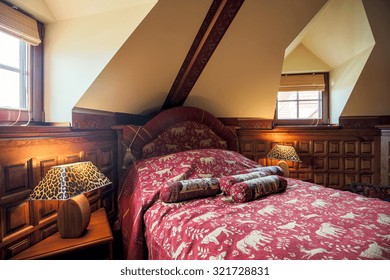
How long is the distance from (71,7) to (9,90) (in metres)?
0.67

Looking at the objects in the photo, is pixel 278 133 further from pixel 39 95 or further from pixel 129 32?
pixel 39 95

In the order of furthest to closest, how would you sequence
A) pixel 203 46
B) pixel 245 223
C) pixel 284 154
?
pixel 284 154 → pixel 203 46 → pixel 245 223

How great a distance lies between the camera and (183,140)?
Answer: 225 centimetres

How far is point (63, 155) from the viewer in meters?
1.42

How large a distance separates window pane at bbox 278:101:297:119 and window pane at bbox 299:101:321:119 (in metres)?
0.08

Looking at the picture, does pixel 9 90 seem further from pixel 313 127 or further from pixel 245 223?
pixel 313 127

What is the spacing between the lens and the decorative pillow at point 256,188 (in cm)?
136

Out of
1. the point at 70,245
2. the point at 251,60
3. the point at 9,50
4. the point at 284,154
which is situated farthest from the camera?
the point at 284,154

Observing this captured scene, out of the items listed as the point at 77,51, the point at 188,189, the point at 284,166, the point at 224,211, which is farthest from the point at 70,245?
the point at 284,166

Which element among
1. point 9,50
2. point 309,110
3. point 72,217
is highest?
point 9,50

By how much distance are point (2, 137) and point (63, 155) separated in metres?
0.40

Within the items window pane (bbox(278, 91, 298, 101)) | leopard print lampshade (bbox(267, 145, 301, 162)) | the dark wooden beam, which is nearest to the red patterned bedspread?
leopard print lampshade (bbox(267, 145, 301, 162))

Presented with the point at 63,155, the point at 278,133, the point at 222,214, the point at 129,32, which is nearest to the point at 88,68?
the point at 129,32
